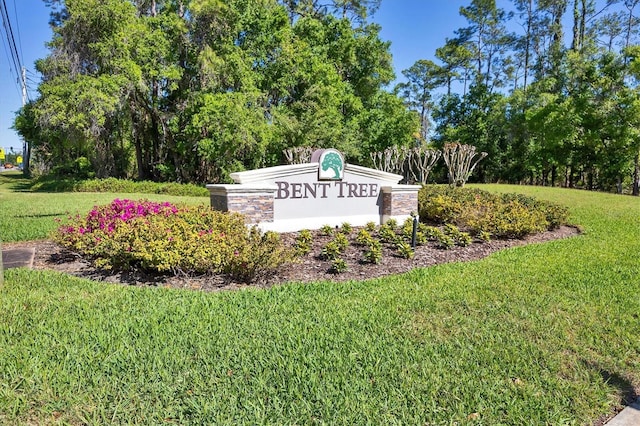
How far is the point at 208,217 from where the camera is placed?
6.19 m

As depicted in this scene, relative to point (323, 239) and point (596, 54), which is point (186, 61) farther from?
point (596, 54)

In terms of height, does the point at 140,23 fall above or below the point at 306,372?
above

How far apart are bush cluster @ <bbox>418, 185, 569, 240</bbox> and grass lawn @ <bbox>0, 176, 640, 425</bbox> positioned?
10.1 ft

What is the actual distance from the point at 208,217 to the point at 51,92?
1505cm

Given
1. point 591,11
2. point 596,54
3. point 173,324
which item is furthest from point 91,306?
point 591,11

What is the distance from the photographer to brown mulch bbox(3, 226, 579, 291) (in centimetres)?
501

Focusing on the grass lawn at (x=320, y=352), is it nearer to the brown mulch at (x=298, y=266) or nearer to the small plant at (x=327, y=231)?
the brown mulch at (x=298, y=266)

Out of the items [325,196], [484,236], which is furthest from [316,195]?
[484,236]

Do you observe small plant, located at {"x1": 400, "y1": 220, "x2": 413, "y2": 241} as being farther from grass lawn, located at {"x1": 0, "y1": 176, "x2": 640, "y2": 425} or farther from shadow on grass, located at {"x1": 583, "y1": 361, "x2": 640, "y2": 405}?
shadow on grass, located at {"x1": 583, "y1": 361, "x2": 640, "y2": 405}

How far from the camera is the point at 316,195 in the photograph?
26.5ft

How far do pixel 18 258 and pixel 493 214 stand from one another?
27.4ft

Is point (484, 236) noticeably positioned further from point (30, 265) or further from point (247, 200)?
point (30, 265)

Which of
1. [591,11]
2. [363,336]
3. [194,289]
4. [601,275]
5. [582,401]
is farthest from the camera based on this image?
[591,11]

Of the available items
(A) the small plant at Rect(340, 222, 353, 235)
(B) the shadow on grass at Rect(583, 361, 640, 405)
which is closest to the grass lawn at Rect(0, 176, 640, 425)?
(B) the shadow on grass at Rect(583, 361, 640, 405)
